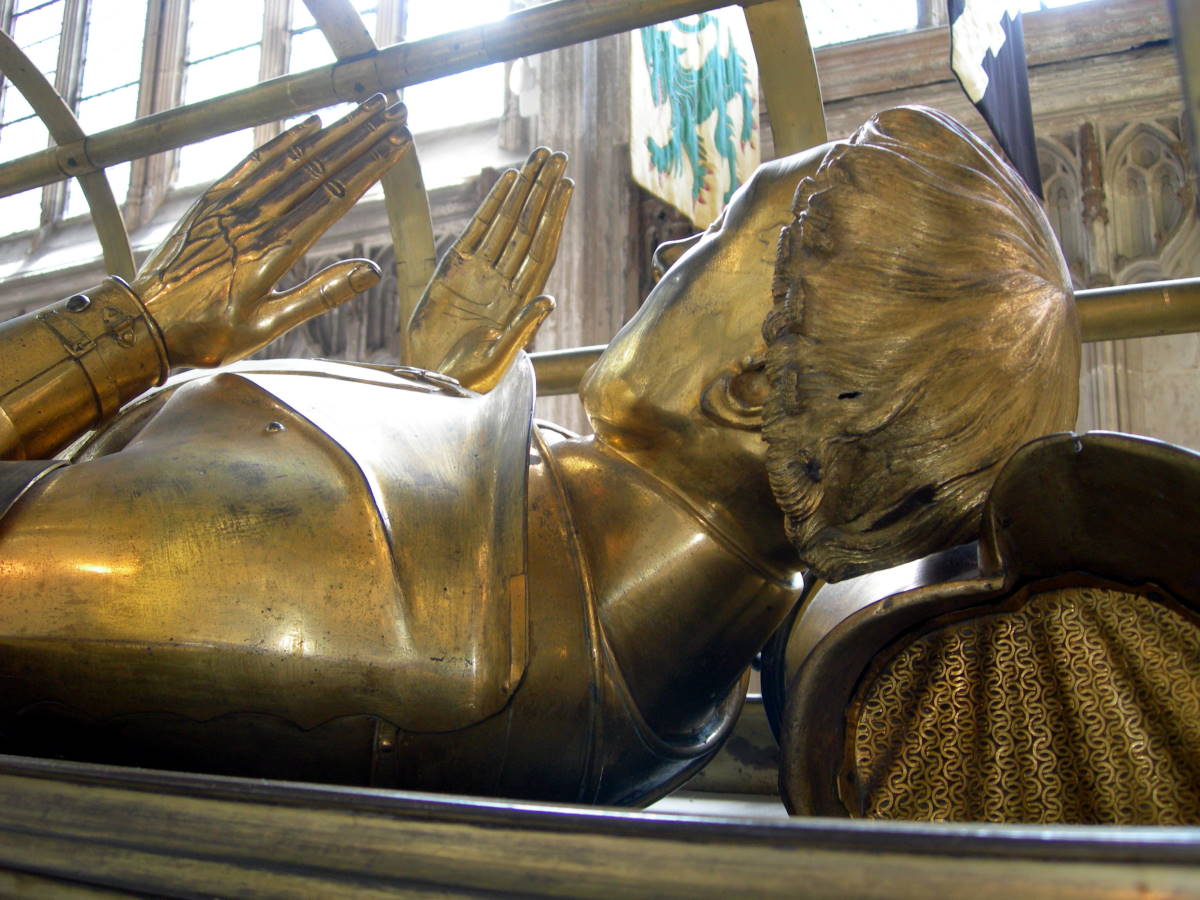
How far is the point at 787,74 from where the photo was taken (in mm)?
1353

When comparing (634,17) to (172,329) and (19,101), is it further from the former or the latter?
(19,101)

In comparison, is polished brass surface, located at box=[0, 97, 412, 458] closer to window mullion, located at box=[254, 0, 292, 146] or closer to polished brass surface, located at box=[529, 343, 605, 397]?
polished brass surface, located at box=[529, 343, 605, 397]

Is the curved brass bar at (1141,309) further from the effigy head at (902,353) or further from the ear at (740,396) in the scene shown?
the effigy head at (902,353)

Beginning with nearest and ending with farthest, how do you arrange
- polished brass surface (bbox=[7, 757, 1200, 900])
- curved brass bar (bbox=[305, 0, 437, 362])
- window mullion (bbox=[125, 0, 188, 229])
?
polished brass surface (bbox=[7, 757, 1200, 900])
curved brass bar (bbox=[305, 0, 437, 362])
window mullion (bbox=[125, 0, 188, 229])

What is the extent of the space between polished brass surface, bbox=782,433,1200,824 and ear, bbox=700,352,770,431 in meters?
0.18

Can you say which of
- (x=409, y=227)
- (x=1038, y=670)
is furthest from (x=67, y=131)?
(x=1038, y=670)

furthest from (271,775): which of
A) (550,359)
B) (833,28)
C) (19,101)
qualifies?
(19,101)

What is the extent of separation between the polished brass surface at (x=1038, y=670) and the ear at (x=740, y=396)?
0.60 ft

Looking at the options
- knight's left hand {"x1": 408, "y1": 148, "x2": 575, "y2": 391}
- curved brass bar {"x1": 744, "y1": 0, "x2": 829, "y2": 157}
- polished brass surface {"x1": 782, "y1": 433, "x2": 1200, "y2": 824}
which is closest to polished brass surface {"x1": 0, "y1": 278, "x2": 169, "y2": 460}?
knight's left hand {"x1": 408, "y1": 148, "x2": 575, "y2": 391}

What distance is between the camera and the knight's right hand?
105cm

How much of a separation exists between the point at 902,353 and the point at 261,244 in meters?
0.65

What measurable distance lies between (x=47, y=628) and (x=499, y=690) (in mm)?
297

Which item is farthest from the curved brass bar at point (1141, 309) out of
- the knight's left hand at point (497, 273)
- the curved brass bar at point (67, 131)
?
the curved brass bar at point (67, 131)

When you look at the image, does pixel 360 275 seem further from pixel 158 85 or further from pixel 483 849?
pixel 158 85
